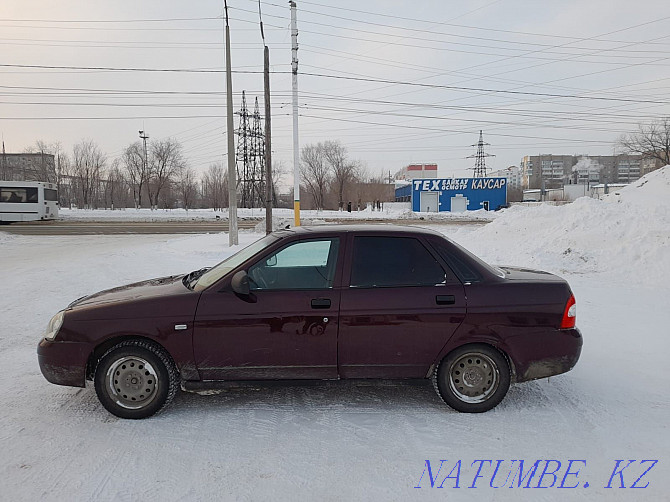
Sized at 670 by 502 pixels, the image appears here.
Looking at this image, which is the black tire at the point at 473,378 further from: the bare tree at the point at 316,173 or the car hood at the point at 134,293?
the bare tree at the point at 316,173

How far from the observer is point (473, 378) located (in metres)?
3.88

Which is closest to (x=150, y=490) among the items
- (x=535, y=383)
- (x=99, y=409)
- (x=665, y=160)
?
(x=99, y=409)

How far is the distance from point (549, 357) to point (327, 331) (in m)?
1.93

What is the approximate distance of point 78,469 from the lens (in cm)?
304

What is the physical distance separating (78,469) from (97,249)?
52.2 feet

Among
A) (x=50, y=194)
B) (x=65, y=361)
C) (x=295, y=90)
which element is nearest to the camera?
(x=65, y=361)

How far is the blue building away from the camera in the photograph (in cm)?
5219

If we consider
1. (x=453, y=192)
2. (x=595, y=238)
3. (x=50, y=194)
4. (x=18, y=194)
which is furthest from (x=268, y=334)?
(x=453, y=192)

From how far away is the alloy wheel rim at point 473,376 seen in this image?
12.7ft

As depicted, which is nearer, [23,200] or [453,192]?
[23,200]

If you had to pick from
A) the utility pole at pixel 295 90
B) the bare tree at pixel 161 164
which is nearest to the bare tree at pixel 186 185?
the bare tree at pixel 161 164

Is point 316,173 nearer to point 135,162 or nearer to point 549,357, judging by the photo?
point 135,162

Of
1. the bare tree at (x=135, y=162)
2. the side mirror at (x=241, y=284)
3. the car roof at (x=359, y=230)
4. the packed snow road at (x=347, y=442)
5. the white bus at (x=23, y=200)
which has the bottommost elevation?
the packed snow road at (x=347, y=442)

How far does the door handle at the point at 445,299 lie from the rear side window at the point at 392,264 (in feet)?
0.44
